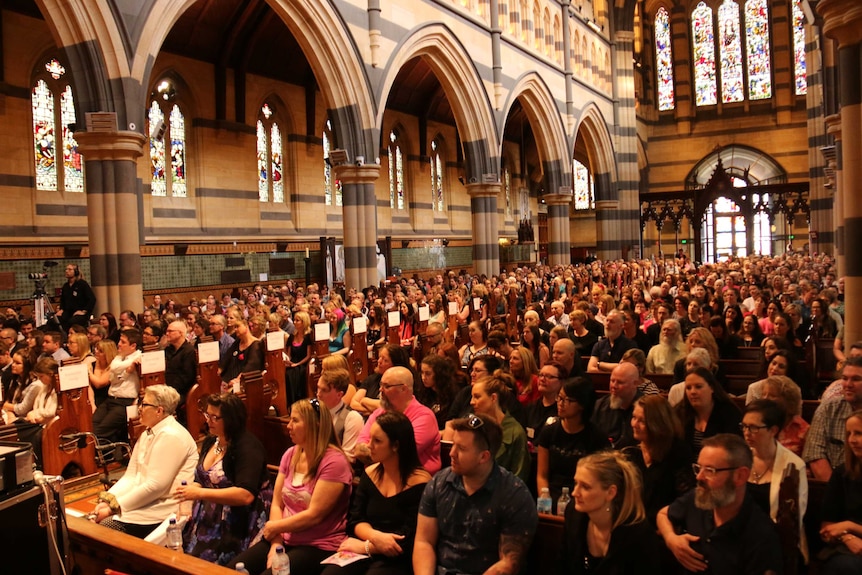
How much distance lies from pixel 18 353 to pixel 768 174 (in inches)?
1445

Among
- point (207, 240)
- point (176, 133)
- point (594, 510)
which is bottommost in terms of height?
point (594, 510)

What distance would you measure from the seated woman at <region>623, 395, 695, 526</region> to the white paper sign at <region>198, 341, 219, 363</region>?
190 inches

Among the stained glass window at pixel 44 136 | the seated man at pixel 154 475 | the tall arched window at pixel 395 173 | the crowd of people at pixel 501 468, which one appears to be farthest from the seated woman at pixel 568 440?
the tall arched window at pixel 395 173

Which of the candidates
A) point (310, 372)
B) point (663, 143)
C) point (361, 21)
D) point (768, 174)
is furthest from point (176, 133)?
point (768, 174)

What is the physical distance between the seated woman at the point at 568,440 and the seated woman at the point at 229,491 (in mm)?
1646

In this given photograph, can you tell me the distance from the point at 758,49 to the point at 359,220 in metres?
27.4

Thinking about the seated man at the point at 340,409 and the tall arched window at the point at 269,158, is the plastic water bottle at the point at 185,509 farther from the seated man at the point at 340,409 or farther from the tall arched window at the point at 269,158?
the tall arched window at the point at 269,158

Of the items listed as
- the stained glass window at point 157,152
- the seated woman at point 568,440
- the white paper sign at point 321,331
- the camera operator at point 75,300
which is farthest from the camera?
the stained glass window at point 157,152

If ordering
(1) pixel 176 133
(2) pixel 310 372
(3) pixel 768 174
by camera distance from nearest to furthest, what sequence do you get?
(2) pixel 310 372 → (1) pixel 176 133 → (3) pixel 768 174

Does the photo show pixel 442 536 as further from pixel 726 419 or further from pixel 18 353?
pixel 18 353

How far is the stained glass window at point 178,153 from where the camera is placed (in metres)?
18.3

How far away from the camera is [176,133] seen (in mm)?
18359

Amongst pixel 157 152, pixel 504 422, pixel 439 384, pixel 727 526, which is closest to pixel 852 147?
pixel 439 384

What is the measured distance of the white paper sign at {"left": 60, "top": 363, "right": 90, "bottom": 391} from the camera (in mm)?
6328
